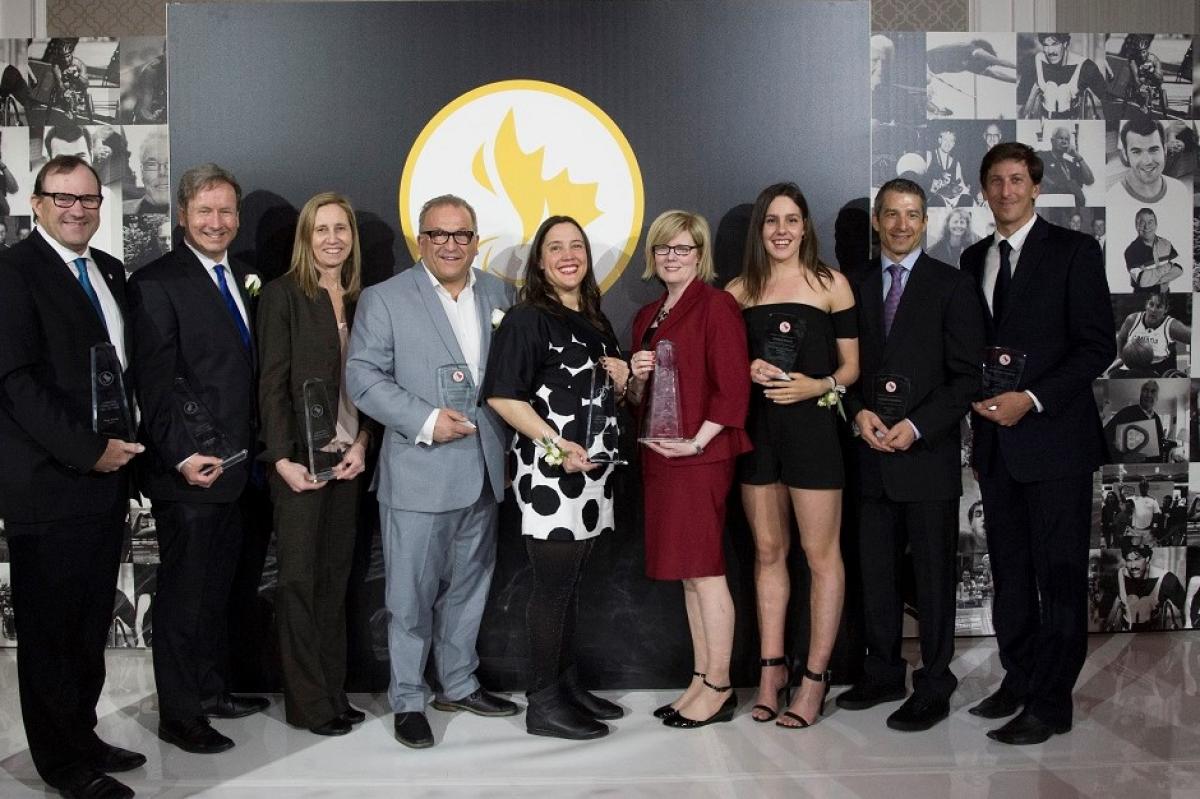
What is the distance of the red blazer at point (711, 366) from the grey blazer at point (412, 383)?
0.68 metres

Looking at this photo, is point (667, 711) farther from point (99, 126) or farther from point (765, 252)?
point (99, 126)

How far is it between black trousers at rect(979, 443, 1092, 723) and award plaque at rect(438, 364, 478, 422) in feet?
5.91

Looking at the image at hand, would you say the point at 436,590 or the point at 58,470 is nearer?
the point at 58,470

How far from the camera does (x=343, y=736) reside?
12.4ft

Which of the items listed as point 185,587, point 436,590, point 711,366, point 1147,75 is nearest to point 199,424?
point 185,587

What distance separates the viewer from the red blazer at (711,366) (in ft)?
11.8

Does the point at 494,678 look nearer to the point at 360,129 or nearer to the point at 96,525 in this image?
the point at 96,525

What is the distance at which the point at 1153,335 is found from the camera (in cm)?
492

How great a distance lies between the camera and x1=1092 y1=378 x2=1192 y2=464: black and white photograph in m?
4.95

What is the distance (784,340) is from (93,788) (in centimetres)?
250

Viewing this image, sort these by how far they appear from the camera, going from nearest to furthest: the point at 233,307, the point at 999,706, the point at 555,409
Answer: the point at 555,409 → the point at 233,307 → the point at 999,706

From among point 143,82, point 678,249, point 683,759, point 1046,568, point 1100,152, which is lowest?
point 683,759

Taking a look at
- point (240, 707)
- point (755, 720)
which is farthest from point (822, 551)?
point (240, 707)

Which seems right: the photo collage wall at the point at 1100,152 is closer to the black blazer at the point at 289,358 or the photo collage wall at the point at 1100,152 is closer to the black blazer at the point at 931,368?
the black blazer at the point at 931,368
